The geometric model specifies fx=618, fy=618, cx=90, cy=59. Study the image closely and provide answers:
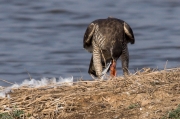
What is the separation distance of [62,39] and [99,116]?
34.9 feet

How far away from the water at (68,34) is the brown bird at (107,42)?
174cm

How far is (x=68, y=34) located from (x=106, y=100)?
10720 mm

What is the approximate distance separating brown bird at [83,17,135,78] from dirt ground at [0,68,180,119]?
2.80 metres

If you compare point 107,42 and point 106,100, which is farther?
point 107,42

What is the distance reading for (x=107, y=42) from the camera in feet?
37.6

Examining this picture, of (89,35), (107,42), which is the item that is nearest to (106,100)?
(107,42)

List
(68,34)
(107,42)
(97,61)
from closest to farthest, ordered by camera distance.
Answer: (97,61), (107,42), (68,34)

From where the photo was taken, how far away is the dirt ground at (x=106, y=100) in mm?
7500

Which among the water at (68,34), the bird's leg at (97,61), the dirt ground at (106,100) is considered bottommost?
the water at (68,34)

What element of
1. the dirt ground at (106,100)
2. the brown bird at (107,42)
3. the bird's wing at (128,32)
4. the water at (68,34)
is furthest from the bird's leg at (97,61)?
the dirt ground at (106,100)

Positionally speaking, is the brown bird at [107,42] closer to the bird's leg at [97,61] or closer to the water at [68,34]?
the bird's leg at [97,61]

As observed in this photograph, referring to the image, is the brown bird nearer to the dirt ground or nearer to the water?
the water

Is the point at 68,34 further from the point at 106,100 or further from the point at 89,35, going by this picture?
the point at 106,100

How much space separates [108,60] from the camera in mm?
11594
